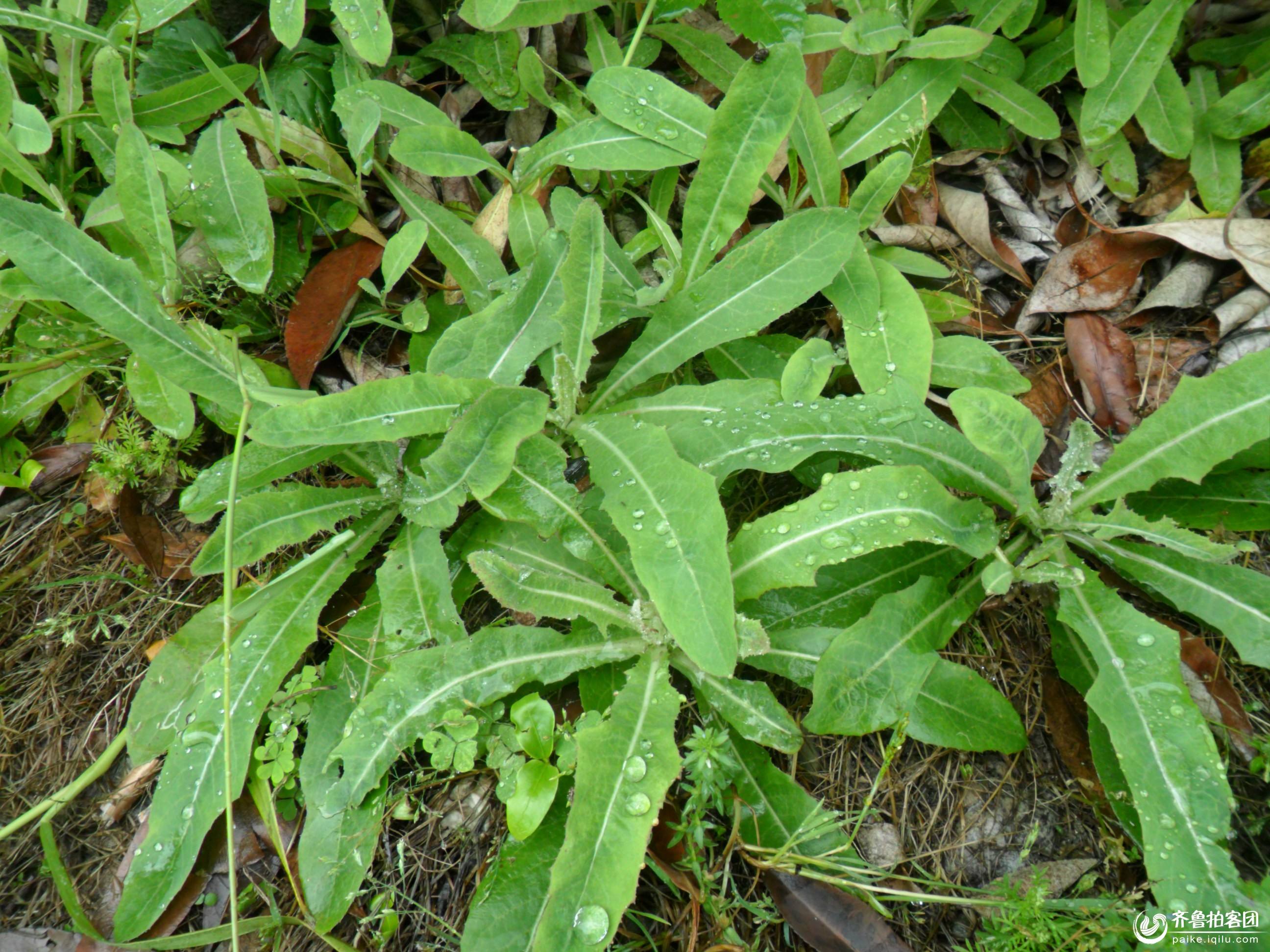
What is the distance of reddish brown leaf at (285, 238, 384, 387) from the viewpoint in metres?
2.23

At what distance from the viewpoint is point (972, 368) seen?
79.9 inches

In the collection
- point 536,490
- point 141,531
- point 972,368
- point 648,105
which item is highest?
point 648,105

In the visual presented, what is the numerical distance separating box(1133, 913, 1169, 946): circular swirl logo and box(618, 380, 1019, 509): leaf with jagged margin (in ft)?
2.87

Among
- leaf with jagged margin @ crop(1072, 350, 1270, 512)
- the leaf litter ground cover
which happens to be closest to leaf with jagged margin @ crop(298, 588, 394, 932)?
the leaf litter ground cover

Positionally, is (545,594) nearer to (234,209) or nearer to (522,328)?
(522,328)

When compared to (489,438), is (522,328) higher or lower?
higher

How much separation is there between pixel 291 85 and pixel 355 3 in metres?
0.44

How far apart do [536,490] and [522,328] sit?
419 millimetres

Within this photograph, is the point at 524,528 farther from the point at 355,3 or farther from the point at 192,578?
the point at 355,3

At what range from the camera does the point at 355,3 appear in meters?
2.08

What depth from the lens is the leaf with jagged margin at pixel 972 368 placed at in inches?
79.1

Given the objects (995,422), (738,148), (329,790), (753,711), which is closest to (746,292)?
(738,148)

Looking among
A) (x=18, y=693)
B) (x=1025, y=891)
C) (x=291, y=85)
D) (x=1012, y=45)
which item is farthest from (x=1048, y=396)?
(x=18, y=693)

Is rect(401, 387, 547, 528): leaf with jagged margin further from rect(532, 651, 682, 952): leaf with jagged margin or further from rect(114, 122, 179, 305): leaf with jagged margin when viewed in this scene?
rect(114, 122, 179, 305): leaf with jagged margin
